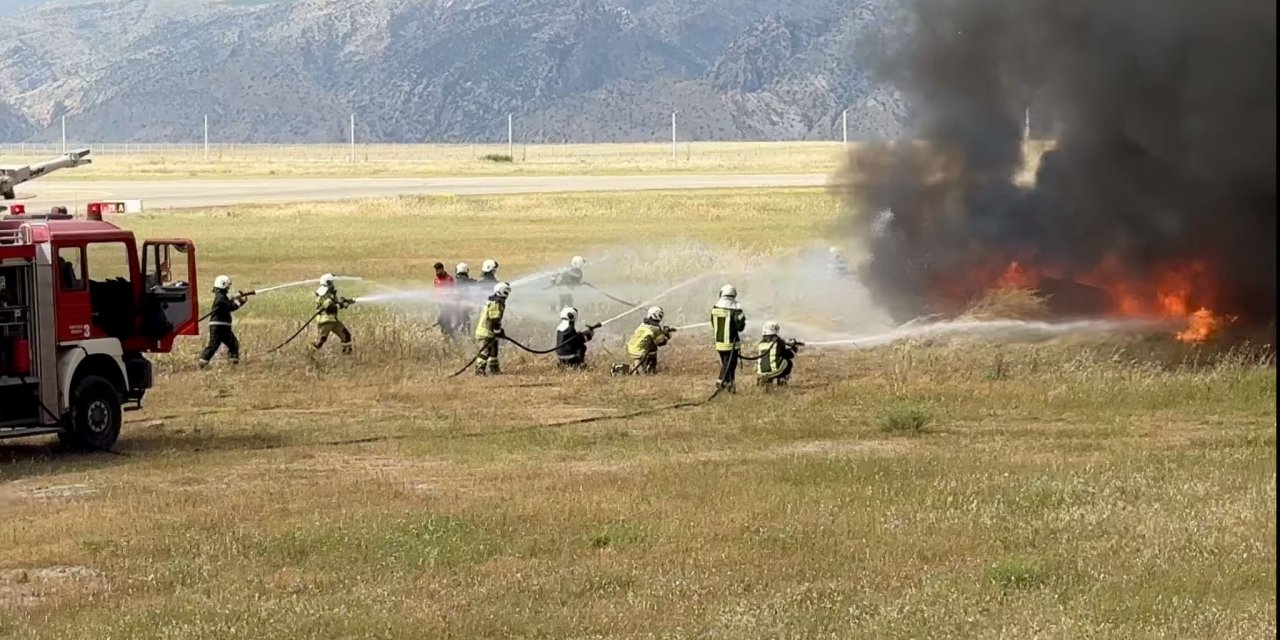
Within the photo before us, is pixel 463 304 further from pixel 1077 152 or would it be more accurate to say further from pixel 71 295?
pixel 71 295

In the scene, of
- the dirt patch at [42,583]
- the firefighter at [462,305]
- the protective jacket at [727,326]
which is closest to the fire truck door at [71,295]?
the dirt patch at [42,583]

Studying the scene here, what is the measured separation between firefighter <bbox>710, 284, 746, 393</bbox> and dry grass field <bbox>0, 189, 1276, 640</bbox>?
0.54 meters

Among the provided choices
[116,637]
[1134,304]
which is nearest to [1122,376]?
[1134,304]

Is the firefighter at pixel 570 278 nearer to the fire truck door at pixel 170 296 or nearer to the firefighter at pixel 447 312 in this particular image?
the firefighter at pixel 447 312

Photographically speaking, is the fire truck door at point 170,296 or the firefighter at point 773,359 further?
the firefighter at point 773,359

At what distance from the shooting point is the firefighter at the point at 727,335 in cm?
2120

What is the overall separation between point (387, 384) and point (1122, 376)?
9380mm

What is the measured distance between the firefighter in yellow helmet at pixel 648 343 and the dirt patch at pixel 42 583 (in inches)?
464

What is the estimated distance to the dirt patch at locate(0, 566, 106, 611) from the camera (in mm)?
11352

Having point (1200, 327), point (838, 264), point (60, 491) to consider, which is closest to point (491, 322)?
point (838, 264)

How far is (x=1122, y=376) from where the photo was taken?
69.4 ft

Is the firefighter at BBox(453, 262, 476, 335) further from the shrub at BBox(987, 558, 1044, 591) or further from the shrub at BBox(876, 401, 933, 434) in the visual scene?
the shrub at BBox(987, 558, 1044, 591)

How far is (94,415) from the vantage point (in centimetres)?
1748

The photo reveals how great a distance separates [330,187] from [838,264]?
174 ft
